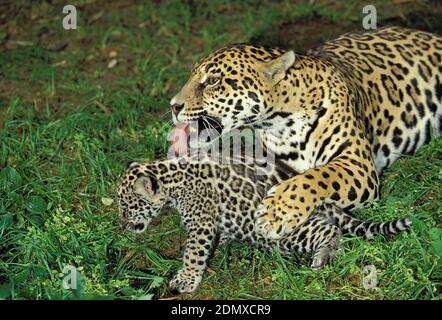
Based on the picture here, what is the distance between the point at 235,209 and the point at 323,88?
60.0 inches

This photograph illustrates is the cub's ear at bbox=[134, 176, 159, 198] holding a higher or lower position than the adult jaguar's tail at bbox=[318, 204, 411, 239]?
higher

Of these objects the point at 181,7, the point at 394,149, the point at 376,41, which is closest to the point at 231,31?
the point at 181,7

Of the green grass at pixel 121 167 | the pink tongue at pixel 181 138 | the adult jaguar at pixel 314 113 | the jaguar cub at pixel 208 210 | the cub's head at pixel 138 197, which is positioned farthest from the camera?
the pink tongue at pixel 181 138

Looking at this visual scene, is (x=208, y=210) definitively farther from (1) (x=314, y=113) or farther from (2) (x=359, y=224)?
(1) (x=314, y=113)

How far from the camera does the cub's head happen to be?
25.5ft

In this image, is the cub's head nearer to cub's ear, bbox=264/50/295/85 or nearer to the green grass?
the green grass

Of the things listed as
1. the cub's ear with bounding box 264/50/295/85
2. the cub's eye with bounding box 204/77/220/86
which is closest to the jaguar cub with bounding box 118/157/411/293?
the cub's eye with bounding box 204/77/220/86

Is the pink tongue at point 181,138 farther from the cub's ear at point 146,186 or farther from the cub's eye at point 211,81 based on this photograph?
the cub's ear at point 146,186

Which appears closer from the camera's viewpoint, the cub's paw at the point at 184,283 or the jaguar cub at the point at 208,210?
the cub's paw at the point at 184,283

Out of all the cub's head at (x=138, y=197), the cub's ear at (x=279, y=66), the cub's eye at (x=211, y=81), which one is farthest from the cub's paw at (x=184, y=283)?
the cub's ear at (x=279, y=66)

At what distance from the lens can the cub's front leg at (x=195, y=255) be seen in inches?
297

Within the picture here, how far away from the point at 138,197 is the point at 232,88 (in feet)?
4.30

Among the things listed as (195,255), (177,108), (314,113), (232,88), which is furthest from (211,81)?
(195,255)

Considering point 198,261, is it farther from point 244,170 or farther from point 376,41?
point 376,41
